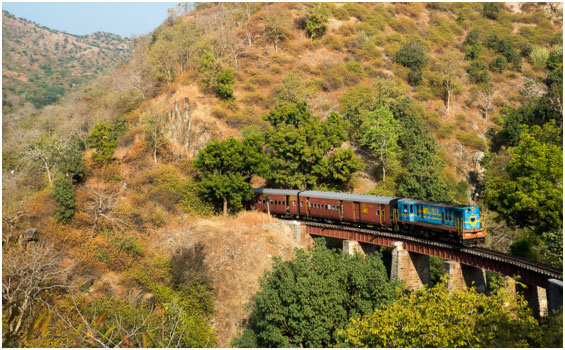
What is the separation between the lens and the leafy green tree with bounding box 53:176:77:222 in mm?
43000

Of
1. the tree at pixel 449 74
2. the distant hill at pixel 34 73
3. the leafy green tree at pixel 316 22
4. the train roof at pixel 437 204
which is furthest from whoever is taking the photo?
the distant hill at pixel 34 73

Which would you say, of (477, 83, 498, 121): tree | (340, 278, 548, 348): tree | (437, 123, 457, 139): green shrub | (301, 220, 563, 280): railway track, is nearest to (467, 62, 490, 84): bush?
(477, 83, 498, 121): tree

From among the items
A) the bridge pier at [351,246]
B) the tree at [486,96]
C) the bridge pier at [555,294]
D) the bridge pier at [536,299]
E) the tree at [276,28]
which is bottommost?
the bridge pier at [536,299]

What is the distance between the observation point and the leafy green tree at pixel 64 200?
43.0m

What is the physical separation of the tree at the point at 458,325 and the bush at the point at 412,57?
6777 cm

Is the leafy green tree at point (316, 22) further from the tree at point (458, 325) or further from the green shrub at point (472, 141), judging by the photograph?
the tree at point (458, 325)

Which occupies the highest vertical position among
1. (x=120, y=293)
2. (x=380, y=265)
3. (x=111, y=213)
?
(x=111, y=213)

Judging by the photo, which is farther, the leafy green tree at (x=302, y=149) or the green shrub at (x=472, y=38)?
the green shrub at (x=472, y=38)

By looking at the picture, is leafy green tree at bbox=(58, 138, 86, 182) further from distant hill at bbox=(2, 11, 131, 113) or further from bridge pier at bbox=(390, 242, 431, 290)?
distant hill at bbox=(2, 11, 131, 113)

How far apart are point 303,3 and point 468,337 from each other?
9175 cm

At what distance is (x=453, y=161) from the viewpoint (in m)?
64.7

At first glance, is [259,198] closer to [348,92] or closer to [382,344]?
[382,344]

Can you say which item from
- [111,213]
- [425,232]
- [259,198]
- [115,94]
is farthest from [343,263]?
[115,94]

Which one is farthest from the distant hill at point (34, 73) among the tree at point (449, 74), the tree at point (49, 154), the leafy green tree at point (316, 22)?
the tree at point (449, 74)
